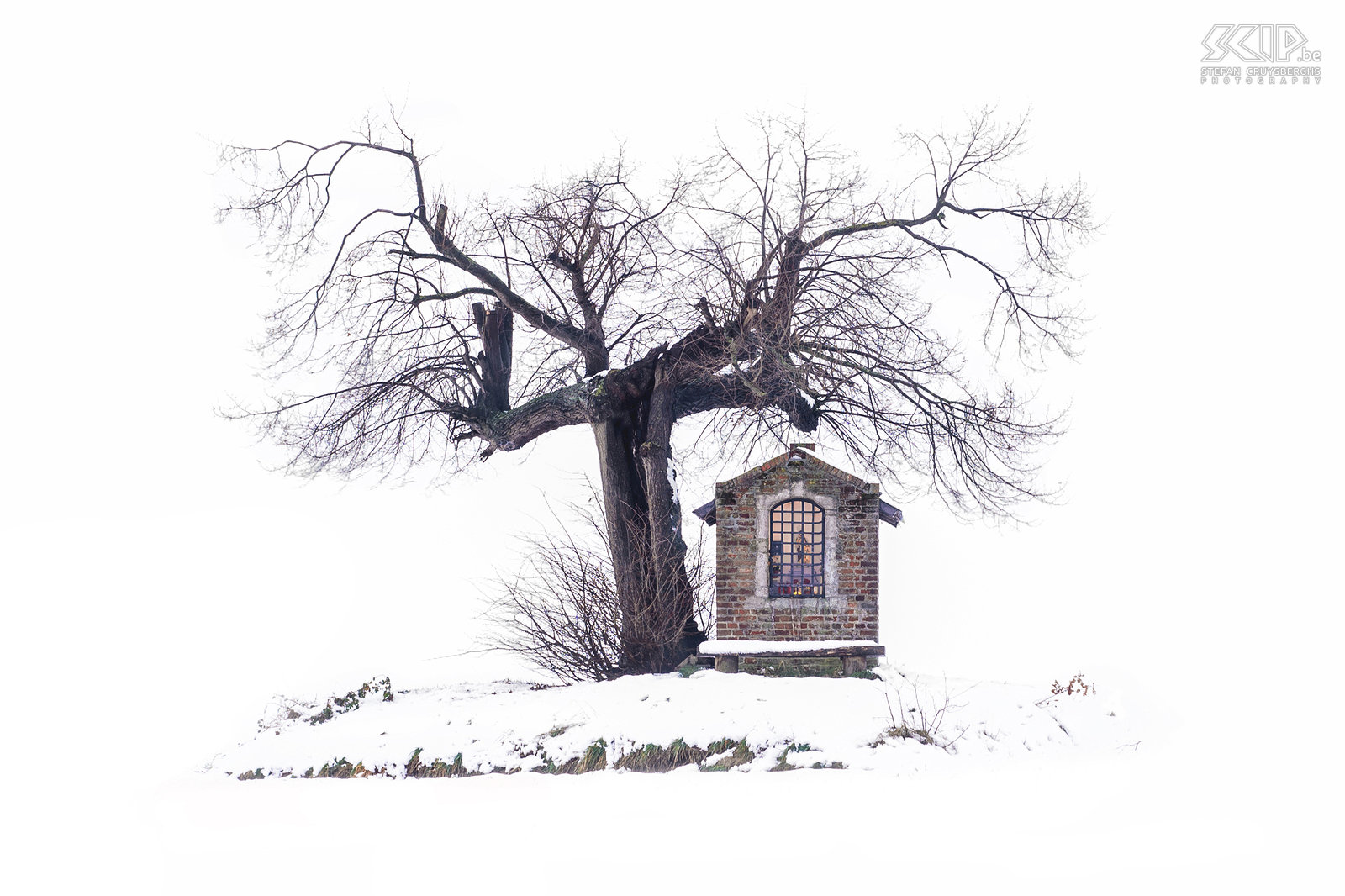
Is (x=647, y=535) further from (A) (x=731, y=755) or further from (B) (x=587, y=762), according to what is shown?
(A) (x=731, y=755)

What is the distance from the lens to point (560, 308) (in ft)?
45.2

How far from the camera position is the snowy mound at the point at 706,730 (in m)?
9.86

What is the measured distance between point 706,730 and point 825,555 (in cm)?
275

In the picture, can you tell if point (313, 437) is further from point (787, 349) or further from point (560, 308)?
point (787, 349)

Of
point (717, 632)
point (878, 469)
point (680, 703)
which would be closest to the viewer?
point (680, 703)

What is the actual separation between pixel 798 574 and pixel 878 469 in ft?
6.20

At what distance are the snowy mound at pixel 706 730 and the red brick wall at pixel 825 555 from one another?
0.73m

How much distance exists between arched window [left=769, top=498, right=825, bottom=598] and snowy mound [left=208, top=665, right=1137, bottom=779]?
114 centimetres

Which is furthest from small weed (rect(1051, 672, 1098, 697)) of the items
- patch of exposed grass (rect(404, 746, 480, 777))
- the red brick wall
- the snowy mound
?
patch of exposed grass (rect(404, 746, 480, 777))

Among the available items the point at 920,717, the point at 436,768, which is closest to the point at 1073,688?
the point at 920,717

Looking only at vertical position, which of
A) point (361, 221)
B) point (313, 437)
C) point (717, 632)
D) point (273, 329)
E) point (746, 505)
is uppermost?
point (361, 221)

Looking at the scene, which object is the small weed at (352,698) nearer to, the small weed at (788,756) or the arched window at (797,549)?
the arched window at (797,549)

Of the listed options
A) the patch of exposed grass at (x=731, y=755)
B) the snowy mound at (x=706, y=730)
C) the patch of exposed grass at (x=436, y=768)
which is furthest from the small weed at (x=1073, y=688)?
the patch of exposed grass at (x=436, y=768)

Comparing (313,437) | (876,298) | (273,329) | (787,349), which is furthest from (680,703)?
(273,329)
